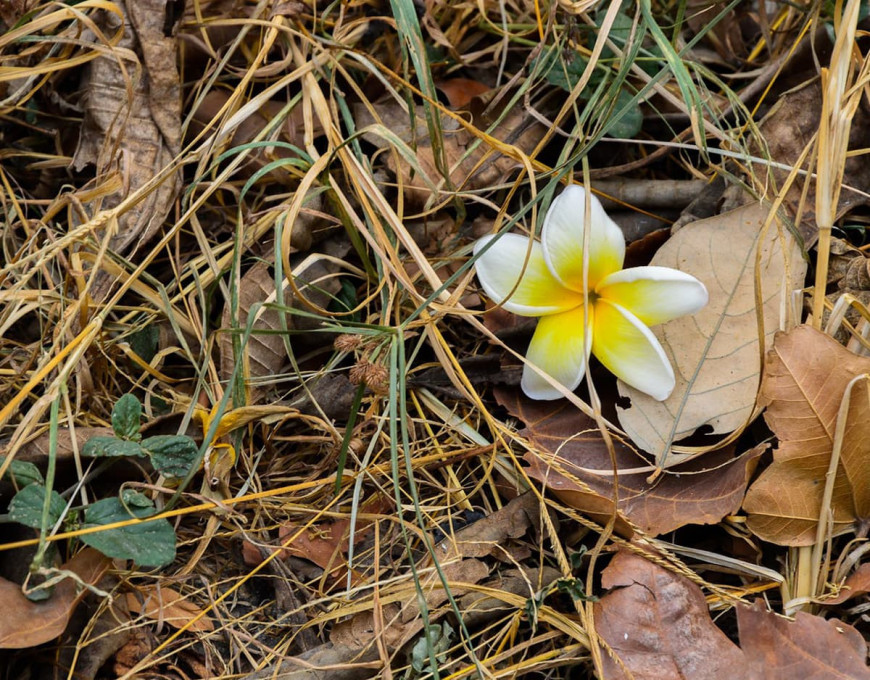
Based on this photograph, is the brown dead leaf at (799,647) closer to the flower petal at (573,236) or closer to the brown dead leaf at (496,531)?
the brown dead leaf at (496,531)

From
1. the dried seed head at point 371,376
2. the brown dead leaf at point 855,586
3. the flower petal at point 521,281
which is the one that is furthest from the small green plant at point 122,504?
the brown dead leaf at point 855,586

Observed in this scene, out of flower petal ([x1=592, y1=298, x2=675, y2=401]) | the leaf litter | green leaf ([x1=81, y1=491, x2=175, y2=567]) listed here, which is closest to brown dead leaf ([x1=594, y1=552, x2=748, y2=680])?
the leaf litter

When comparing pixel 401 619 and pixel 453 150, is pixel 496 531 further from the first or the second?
pixel 453 150

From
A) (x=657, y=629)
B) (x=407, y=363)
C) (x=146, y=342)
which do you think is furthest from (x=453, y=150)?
(x=657, y=629)

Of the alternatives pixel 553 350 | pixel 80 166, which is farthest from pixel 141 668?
pixel 80 166

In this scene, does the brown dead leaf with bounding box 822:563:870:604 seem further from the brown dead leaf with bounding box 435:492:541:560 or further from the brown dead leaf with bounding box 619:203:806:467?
the brown dead leaf with bounding box 435:492:541:560

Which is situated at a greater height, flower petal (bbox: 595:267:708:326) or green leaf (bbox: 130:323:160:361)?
flower petal (bbox: 595:267:708:326)

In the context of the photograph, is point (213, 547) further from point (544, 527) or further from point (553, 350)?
point (553, 350)
